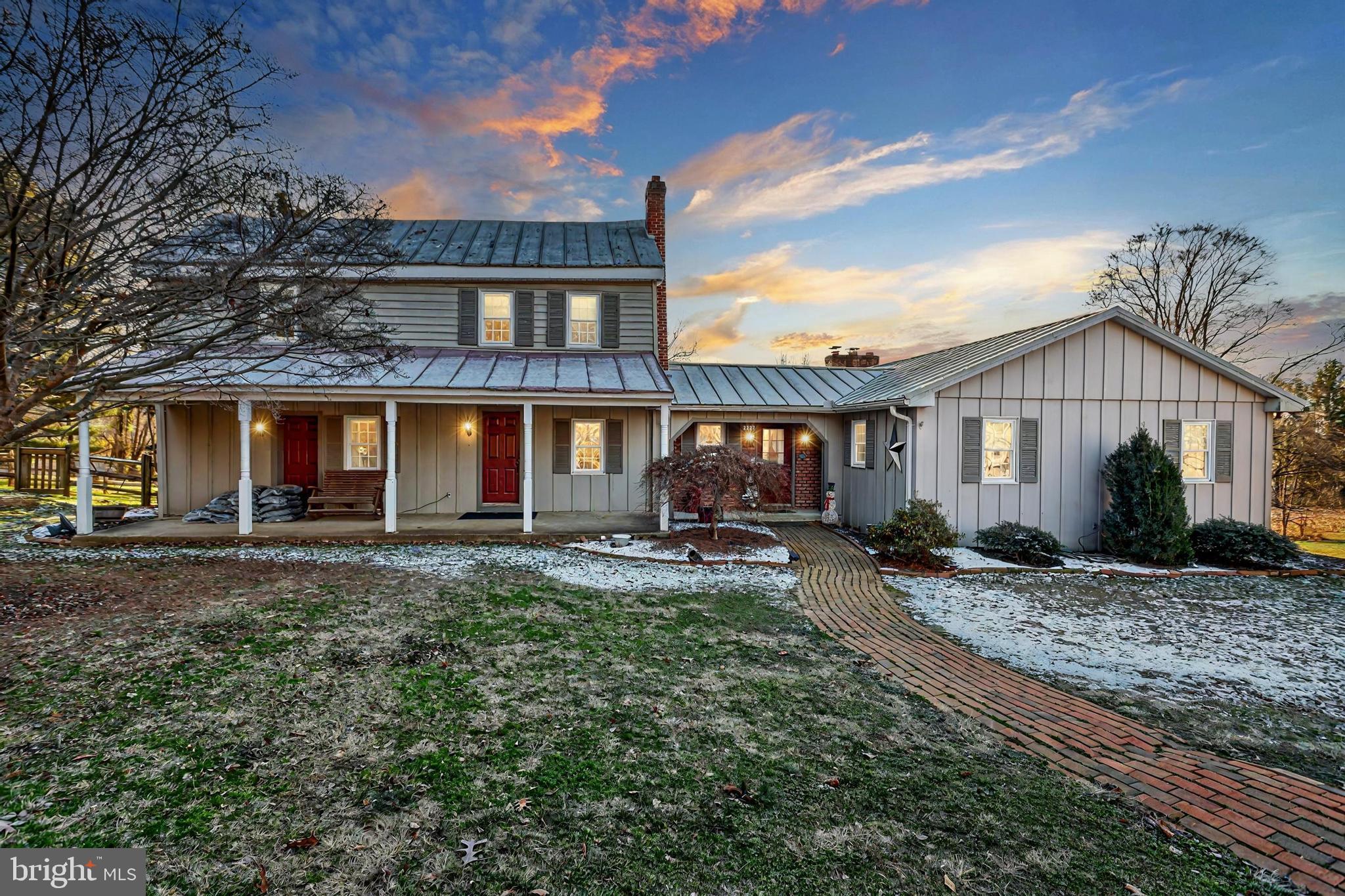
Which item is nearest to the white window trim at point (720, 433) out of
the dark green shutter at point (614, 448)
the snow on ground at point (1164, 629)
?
the dark green shutter at point (614, 448)

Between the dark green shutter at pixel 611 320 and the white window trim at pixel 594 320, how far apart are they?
0.26ft

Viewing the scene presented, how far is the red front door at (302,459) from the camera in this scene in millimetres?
12133

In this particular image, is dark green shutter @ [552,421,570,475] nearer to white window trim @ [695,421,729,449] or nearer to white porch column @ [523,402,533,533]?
white porch column @ [523,402,533,533]

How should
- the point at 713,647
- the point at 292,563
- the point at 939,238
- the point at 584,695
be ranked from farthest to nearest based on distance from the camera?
the point at 939,238, the point at 292,563, the point at 713,647, the point at 584,695

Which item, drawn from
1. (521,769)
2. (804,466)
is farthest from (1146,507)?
(521,769)

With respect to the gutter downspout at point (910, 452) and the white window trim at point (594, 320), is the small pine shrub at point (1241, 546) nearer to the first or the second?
the gutter downspout at point (910, 452)

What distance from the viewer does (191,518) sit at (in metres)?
11.2

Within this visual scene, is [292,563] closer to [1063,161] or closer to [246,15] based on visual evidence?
[246,15]

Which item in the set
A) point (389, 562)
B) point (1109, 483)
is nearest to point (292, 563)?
point (389, 562)

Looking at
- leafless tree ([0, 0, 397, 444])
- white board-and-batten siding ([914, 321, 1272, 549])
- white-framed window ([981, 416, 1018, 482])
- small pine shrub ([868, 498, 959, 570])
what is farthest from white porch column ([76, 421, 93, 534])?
white-framed window ([981, 416, 1018, 482])

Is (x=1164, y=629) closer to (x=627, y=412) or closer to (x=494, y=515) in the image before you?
(x=627, y=412)

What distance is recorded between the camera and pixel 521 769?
327 cm

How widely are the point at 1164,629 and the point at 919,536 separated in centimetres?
322

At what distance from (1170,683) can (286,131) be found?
10994mm
